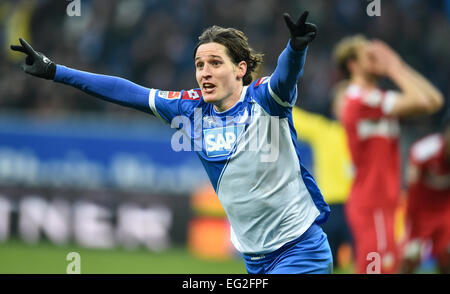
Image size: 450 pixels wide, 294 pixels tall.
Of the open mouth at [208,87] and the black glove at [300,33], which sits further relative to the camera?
the open mouth at [208,87]

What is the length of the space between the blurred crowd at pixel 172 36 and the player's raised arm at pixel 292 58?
8.81 m

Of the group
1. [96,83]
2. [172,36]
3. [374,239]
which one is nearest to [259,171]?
[96,83]

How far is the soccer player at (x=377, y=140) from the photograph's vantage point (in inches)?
272

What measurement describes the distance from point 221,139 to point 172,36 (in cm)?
1034

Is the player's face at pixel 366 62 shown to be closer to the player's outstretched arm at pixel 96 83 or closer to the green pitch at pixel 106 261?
the player's outstretched arm at pixel 96 83

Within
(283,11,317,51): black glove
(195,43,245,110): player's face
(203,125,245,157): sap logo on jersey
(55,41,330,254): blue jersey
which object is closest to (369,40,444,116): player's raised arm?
(55,41,330,254): blue jersey

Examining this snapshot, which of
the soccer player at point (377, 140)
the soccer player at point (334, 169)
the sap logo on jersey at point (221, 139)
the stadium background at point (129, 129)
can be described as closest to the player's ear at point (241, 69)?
the sap logo on jersey at point (221, 139)

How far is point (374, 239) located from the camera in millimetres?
6941

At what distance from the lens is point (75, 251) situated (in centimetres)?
1132

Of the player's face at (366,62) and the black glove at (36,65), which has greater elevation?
the player's face at (366,62)

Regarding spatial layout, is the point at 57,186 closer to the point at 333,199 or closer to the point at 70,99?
the point at 70,99
